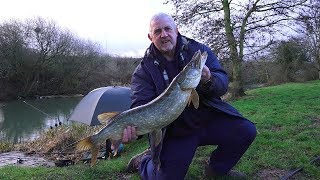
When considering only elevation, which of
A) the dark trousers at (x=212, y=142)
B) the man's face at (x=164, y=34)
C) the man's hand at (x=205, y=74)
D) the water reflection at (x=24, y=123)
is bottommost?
the water reflection at (x=24, y=123)

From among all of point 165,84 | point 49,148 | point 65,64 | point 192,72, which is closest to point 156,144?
point 165,84

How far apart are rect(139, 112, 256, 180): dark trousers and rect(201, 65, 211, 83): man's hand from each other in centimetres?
67

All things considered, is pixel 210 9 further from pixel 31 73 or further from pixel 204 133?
pixel 31 73

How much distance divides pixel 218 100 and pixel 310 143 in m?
2.99

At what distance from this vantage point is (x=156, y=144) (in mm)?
4008

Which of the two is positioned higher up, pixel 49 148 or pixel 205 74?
pixel 205 74

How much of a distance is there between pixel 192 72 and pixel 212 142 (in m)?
1.33

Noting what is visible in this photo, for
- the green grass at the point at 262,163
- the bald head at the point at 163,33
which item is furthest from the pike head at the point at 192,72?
the green grass at the point at 262,163

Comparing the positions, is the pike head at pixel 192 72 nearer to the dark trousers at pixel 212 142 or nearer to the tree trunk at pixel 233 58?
the dark trousers at pixel 212 142

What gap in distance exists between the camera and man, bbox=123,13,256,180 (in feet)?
13.5

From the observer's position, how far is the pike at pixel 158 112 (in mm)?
3570

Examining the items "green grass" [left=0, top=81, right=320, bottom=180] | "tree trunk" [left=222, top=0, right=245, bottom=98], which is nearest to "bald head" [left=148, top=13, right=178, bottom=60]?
"green grass" [left=0, top=81, right=320, bottom=180]

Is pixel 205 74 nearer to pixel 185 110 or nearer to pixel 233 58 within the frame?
pixel 185 110

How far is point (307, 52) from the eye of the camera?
1326 inches
